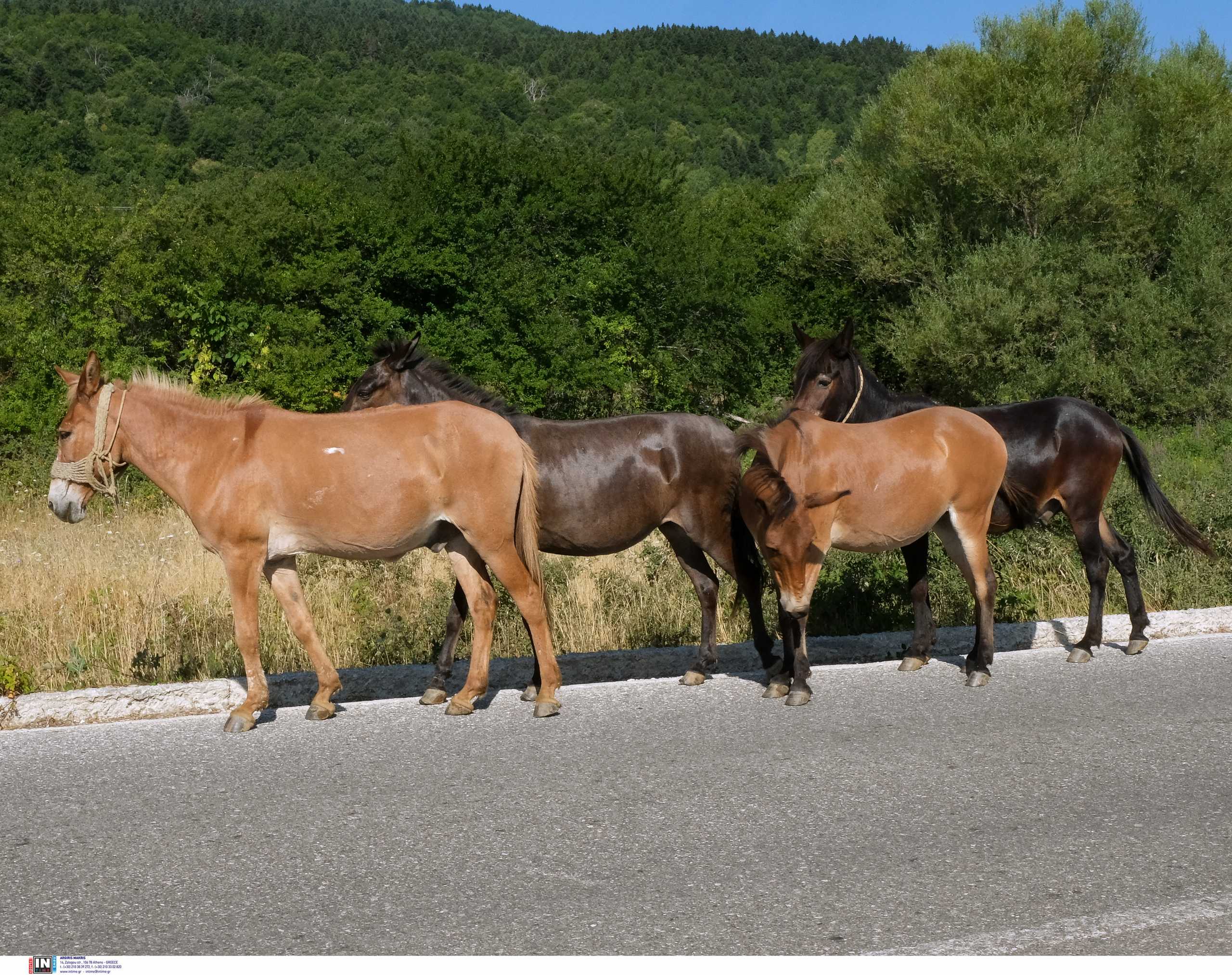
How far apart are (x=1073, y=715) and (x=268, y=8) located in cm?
10040

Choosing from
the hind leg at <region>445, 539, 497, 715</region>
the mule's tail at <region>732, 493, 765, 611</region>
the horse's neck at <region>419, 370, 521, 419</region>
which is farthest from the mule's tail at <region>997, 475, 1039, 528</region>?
the hind leg at <region>445, 539, 497, 715</region>

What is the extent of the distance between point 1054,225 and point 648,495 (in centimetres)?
2079

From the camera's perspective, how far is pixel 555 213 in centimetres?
1997

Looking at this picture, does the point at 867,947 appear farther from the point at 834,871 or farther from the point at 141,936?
the point at 141,936

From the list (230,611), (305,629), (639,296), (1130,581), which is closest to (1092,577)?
(1130,581)

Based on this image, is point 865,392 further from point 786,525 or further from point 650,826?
point 650,826

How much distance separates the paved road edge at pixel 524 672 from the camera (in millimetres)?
6617

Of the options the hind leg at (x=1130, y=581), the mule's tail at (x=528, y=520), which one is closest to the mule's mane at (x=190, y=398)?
the mule's tail at (x=528, y=520)

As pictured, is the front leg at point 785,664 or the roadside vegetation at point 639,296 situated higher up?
the roadside vegetation at point 639,296

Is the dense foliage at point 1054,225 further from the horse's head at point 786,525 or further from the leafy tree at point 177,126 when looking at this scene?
the leafy tree at point 177,126

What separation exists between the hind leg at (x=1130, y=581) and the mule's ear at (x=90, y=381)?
6271 mm

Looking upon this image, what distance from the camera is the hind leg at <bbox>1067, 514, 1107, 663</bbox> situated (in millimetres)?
7613

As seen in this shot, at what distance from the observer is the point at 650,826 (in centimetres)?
475

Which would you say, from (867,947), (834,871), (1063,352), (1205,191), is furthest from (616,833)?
(1205,191)
